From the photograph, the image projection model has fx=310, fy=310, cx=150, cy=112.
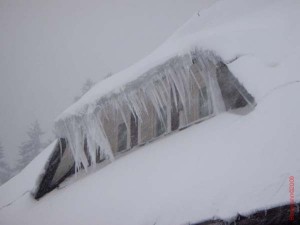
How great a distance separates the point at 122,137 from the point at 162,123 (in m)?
1.10

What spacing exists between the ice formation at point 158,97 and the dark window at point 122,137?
0.19 meters

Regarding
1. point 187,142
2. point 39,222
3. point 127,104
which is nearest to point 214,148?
point 187,142

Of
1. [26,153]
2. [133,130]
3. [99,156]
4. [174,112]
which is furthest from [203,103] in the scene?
[26,153]

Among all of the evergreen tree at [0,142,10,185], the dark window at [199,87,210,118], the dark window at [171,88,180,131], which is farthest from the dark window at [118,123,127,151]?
the evergreen tree at [0,142,10,185]

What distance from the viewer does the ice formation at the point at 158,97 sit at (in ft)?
14.6

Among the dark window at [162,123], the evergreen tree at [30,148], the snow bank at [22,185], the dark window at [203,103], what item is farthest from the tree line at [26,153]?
the dark window at [203,103]

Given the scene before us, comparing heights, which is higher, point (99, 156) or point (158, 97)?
point (158, 97)

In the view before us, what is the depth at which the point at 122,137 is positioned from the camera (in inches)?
253

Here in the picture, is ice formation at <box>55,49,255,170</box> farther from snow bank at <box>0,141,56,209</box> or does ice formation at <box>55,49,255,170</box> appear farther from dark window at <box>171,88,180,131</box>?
snow bank at <box>0,141,56,209</box>

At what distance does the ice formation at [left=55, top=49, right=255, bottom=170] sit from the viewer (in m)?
4.45

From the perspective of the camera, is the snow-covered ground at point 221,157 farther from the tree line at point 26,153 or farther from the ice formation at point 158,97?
the tree line at point 26,153

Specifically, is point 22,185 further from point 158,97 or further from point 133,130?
point 158,97

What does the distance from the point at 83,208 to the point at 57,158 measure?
234 centimetres

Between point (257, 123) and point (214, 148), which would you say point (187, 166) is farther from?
point (257, 123)
